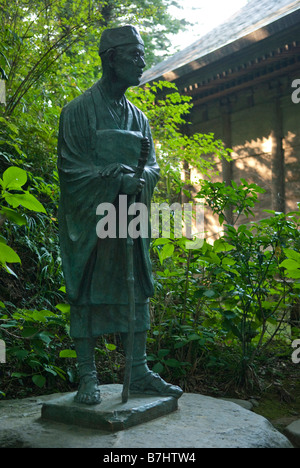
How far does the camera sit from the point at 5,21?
18.7 ft

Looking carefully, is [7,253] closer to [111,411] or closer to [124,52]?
[111,411]

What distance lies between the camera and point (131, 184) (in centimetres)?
286

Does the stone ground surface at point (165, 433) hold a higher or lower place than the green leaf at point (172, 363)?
lower

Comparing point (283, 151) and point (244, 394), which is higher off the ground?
point (283, 151)

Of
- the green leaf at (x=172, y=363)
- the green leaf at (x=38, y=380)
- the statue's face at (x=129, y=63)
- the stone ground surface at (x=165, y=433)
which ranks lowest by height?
the stone ground surface at (x=165, y=433)

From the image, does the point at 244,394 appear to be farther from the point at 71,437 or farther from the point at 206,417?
the point at 71,437

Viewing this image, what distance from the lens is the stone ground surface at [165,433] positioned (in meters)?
2.40

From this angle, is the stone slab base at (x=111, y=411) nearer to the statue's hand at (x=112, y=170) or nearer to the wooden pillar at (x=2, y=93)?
the statue's hand at (x=112, y=170)

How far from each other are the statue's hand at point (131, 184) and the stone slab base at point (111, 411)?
122 cm

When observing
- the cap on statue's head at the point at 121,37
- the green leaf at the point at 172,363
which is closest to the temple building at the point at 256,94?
the cap on statue's head at the point at 121,37
